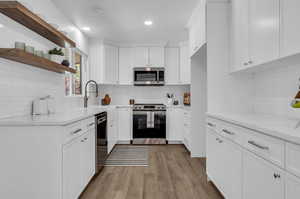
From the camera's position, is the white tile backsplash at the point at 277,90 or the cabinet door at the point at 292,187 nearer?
the cabinet door at the point at 292,187

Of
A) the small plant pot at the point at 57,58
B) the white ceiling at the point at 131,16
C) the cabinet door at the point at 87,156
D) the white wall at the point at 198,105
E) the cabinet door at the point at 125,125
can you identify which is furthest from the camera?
the cabinet door at the point at 125,125

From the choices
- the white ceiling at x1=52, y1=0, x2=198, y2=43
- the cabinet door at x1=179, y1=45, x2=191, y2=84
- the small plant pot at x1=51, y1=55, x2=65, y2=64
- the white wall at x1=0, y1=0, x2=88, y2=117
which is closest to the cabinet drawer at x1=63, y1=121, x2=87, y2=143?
the white wall at x1=0, y1=0, x2=88, y2=117

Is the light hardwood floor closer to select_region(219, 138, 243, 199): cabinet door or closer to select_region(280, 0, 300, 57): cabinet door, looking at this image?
select_region(219, 138, 243, 199): cabinet door

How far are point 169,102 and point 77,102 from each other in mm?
2377

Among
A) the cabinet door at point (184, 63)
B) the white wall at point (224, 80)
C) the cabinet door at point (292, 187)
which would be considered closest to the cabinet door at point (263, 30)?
the white wall at point (224, 80)

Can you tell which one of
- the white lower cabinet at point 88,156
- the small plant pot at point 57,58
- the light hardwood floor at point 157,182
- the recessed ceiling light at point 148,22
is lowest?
the light hardwood floor at point 157,182

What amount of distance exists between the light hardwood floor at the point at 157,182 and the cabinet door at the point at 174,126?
1.19 meters

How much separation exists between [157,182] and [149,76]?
2977mm

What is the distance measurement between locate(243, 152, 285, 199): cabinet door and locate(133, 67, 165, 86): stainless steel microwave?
12.0ft

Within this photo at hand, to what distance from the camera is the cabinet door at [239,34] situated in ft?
7.03

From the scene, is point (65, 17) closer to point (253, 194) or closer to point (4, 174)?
point (4, 174)

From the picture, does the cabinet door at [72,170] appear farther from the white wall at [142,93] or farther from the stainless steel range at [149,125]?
the white wall at [142,93]

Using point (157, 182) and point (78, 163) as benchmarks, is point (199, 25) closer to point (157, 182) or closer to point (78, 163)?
point (157, 182)

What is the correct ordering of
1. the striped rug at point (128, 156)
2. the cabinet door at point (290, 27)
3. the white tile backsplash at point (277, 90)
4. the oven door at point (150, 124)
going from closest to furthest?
the cabinet door at point (290, 27), the white tile backsplash at point (277, 90), the striped rug at point (128, 156), the oven door at point (150, 124)
